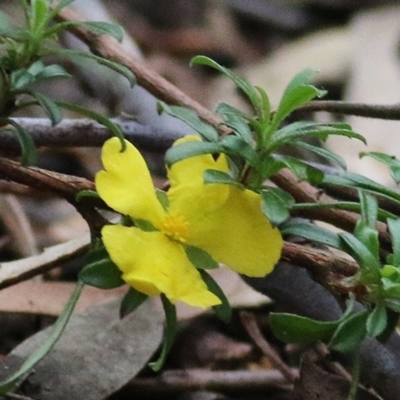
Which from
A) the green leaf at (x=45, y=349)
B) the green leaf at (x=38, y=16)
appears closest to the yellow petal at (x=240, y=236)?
the green leaf at (x=45, y=349)

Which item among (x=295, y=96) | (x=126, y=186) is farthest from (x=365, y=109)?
(x=126, y=186)

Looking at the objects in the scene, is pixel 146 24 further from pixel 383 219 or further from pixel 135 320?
pixel 383 219

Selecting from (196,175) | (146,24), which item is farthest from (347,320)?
(146,24)

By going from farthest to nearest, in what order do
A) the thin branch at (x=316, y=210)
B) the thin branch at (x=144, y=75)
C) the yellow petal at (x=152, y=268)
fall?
1. the thin branch at (x=144, y=75)
2. the thin branch at (x=316, y=210)
3. the yellow petal at (x=152, y=268)

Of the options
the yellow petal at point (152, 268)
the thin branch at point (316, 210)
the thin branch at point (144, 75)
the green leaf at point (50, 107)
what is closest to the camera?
the yellow petal at point (152, 268)

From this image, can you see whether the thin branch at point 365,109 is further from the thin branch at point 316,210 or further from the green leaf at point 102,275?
the green leaf at point 102,275

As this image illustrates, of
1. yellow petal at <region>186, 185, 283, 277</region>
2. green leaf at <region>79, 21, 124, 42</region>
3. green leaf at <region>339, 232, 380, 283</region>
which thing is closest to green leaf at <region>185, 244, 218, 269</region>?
yellow petal at <region>186, 185, 283, 277</region>

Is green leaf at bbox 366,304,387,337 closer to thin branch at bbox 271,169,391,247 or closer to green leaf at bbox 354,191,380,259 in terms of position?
green leaf at bbox 354,191,380,259
